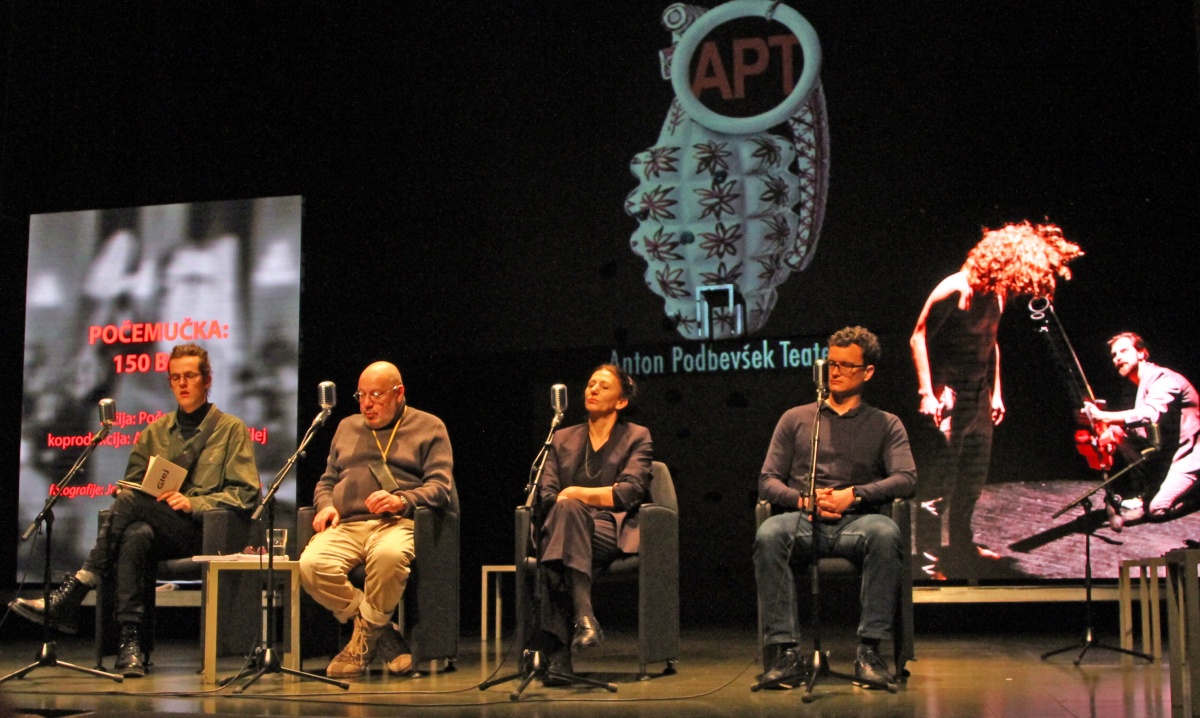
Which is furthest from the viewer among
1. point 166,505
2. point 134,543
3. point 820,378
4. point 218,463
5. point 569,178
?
point 569,178

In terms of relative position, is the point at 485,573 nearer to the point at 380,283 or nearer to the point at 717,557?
the point at 717,557

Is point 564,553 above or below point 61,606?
above

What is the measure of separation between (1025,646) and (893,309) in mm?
1723

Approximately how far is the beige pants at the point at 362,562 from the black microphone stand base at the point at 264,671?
10.8 inches

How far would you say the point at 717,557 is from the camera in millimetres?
6094

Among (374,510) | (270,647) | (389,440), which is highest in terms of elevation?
(389,440)

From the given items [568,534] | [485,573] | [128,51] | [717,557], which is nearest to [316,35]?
[128,51]

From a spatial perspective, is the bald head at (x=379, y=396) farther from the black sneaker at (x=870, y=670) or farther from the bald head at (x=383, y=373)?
the black sneaker at (x=870, y=670)

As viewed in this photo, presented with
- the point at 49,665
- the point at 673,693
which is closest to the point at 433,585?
the point at 673,693

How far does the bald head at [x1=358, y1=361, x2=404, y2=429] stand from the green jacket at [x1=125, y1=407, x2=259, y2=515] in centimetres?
61

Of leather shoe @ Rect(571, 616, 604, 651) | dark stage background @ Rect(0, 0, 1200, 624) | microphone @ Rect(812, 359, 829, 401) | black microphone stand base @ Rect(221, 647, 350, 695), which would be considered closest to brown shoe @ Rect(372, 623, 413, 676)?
black microphone stand base @ Rect(221, 647, 350, 695)

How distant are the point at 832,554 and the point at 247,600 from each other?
2193 mm

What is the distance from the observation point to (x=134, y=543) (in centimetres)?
431

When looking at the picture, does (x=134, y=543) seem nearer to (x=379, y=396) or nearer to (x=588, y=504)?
(x=379, y=396)
